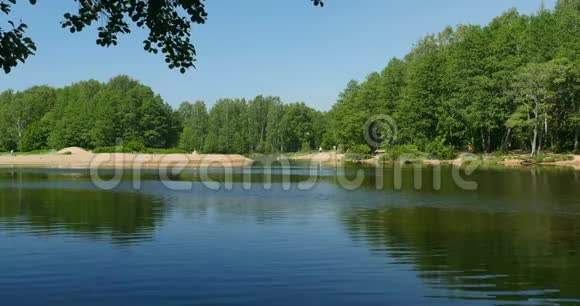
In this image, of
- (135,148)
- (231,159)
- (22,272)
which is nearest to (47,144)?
(135,148)

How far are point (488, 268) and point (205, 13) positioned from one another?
8377mm

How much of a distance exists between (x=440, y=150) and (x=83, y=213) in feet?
203

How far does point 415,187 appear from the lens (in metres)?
35.0

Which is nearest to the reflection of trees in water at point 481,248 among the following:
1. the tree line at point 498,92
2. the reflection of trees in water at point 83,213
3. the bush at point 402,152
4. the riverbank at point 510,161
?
the reflection of trees in water at point 83,213

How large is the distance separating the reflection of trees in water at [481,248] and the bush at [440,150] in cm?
5477

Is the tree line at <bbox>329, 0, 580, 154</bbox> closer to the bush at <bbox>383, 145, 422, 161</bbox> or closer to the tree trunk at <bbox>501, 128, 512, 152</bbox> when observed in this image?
the tree trunk at <bbox>501, 128, 512, 152</bbox>

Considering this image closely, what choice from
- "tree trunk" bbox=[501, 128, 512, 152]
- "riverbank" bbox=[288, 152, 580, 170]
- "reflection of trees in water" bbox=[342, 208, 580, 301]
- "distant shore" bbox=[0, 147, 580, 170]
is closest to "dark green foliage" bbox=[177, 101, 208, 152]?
"distant shore" bbox=[0, 147, 580, 170]

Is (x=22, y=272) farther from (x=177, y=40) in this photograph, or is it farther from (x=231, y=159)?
(x=231, y=159)

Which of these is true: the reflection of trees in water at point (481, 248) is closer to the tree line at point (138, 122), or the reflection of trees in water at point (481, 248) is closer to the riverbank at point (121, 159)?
the riverbank at point (121, 159)

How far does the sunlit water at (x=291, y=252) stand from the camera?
31.7 feet

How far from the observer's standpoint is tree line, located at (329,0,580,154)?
67250 millimetres

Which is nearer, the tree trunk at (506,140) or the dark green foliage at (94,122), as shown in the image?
the tree trunk at (506,140)

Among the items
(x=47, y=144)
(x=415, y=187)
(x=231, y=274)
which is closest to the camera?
(x=231, y=274)

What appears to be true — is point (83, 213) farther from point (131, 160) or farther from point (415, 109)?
point (131, 160)
